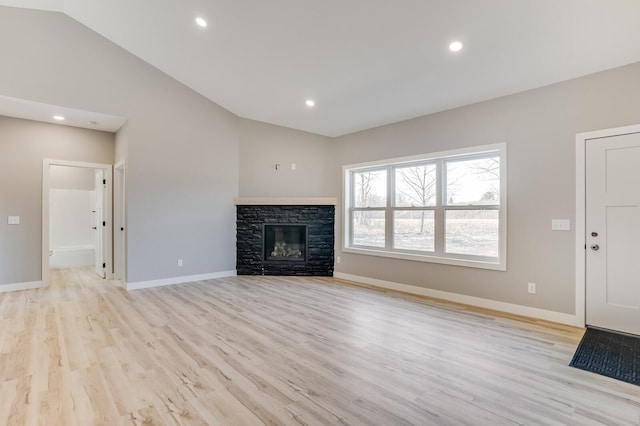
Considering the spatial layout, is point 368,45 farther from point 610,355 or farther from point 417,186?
point 610,355

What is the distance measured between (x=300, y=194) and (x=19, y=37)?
4.55 metres

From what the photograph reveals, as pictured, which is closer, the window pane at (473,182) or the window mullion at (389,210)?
the window pane at (473,182)

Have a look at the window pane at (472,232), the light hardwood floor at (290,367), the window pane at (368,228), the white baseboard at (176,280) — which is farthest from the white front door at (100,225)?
the window pane at (472,232)

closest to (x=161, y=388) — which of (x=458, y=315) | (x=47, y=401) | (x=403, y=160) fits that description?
(x=47, y=401)

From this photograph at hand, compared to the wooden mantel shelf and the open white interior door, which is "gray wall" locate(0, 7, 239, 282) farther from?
the open white interior door

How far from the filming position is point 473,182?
4301mm

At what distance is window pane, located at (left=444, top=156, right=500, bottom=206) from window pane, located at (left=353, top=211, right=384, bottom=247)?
1.29 meters

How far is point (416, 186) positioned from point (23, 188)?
20.3ft

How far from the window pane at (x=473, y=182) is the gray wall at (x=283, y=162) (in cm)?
223

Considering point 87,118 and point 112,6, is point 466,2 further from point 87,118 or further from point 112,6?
point 87,118

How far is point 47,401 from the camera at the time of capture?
1.98 meters

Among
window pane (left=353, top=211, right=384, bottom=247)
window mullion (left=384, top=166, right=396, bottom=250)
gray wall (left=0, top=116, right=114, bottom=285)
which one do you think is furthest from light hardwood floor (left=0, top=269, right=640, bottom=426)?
window pane (left=353, top=211, right=384, bottom=247)

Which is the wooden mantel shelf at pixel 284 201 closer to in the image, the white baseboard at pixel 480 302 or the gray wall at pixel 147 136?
the gray wall at pixel 147 136

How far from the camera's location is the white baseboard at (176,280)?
4.81 metres
